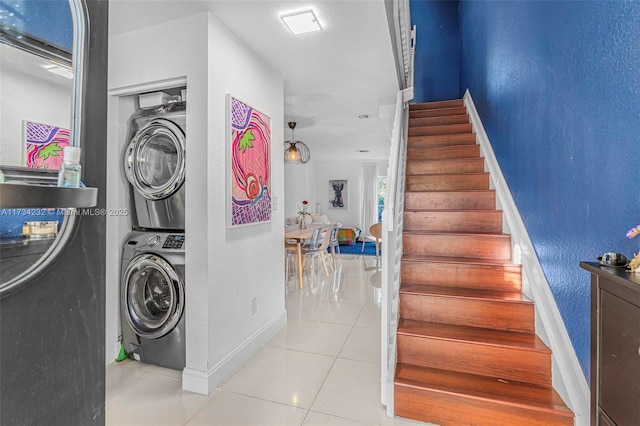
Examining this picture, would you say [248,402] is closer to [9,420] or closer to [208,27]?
[9,420]

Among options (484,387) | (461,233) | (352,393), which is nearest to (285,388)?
(352,393)

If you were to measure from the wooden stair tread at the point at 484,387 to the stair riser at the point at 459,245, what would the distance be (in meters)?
0.97

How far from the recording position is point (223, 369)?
2.13m

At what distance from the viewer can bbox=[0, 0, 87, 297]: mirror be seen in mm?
483

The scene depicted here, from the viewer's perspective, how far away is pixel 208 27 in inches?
78.5

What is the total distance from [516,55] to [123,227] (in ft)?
11.4

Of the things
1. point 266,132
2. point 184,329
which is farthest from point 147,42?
Answer: point 184,329

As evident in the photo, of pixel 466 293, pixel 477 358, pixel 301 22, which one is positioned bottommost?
pixel 477 358

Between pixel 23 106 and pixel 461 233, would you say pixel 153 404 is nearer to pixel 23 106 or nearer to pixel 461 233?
pixel 23 106

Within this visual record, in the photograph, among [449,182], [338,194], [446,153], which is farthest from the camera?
[338,194]

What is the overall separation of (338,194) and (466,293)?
26.1 feet

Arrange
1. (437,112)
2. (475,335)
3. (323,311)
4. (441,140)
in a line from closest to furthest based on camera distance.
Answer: (475,335) < (323,311) < (441,140) < (437,112)

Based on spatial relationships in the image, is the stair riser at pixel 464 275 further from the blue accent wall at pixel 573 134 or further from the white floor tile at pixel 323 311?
the white floor tile at pixel 323 311

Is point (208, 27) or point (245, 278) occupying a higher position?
point (208, 27)
